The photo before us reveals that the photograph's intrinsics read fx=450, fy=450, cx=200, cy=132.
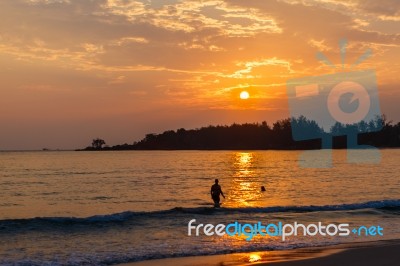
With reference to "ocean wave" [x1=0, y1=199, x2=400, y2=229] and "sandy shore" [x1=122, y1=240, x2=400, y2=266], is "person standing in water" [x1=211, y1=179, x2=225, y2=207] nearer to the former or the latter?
"ocean wave" [x1=0, y1=199, x2=400, y2=229]

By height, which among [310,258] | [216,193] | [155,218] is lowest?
[155,218]

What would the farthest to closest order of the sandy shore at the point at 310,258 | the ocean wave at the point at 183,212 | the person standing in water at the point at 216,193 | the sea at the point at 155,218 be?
the person standing in water at the point at 216,193 → the ocean wave at the point at 183,212 → the sea at the point at 155,218 → the sandy shore at the point at 310,258

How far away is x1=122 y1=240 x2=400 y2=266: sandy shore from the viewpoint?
1372cm

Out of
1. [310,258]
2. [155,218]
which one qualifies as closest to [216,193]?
[155,218]

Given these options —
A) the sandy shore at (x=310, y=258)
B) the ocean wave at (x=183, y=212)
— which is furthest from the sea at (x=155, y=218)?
the sandy shore at (x=310, y=258)

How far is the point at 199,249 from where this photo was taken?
53.8ft

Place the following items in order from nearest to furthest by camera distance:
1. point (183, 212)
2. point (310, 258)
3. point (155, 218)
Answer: point (310, 258) < point (155, 218) < point (183, 212)

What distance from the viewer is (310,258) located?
568 inches

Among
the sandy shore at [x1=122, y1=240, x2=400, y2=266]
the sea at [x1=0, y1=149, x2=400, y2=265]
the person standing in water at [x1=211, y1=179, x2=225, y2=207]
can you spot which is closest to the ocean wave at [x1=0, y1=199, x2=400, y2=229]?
the sea at [x1=0, y1=149, x2=400, y2=265]

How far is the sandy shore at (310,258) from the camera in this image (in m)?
13.7

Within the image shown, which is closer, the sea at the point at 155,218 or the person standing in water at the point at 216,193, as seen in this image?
the sea at the point at 155,218

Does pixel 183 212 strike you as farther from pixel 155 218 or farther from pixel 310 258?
pixel 310 258

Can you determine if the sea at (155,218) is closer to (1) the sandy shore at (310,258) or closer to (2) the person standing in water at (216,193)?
(1) the sandy shore at (310,258)

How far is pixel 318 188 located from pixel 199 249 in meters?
29.6
